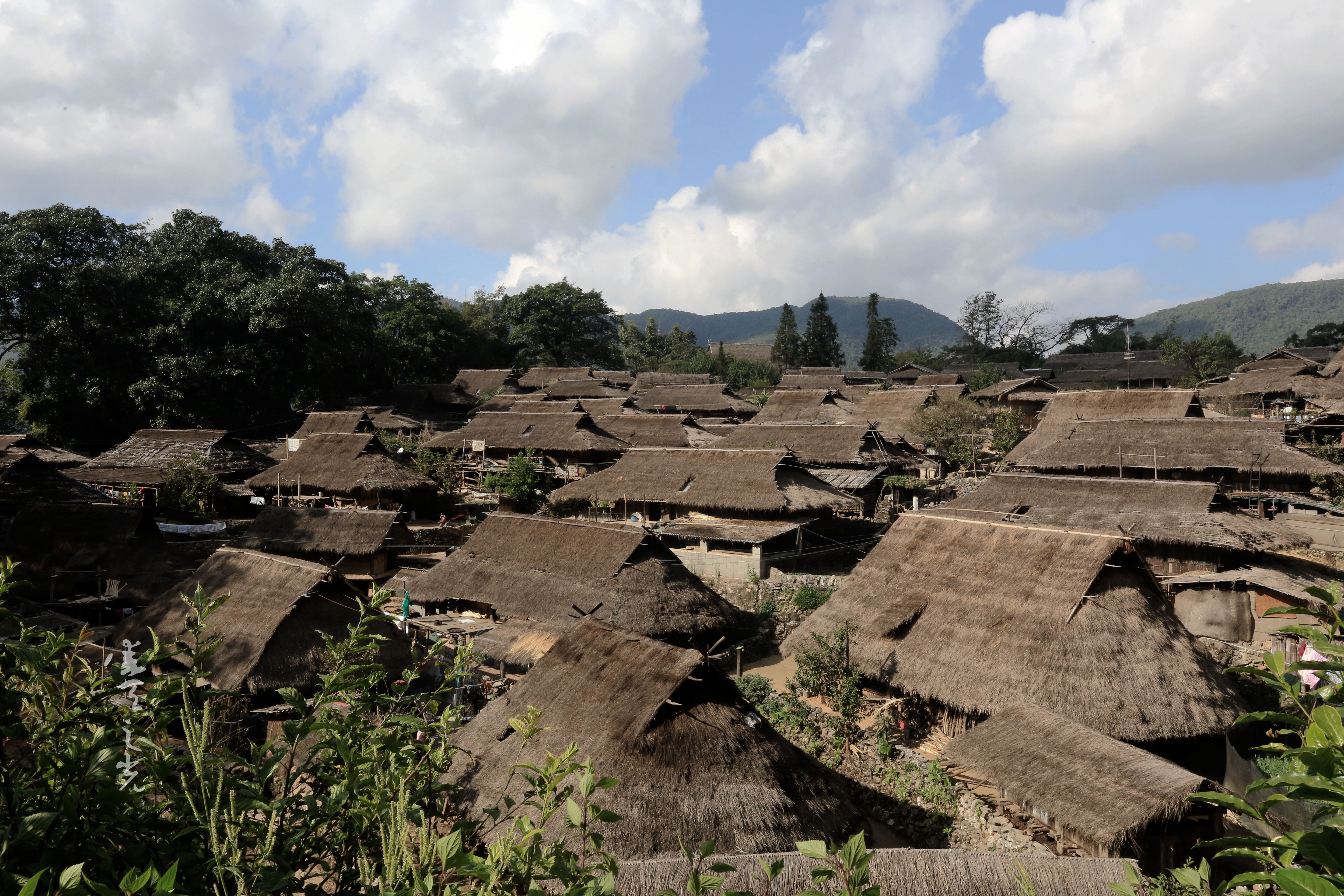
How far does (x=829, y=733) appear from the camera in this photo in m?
12.1

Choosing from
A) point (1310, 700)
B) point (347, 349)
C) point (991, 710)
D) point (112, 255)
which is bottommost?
point (991, 710)

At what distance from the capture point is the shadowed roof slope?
101ft

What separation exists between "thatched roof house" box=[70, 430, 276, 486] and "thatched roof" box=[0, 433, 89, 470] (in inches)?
25.1

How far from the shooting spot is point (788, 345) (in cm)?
7600

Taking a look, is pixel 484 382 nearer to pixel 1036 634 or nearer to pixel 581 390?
pixel 581 390

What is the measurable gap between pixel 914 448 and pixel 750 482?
13.9 metres

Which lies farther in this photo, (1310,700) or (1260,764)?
(1260,764)

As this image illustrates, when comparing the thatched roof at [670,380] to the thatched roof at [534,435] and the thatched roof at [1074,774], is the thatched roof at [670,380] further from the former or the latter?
the thatched roof at [1074,774]

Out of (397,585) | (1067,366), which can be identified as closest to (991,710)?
(397,585)

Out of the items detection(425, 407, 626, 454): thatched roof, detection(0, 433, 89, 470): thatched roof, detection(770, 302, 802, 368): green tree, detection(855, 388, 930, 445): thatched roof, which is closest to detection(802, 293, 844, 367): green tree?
detection(770, 302, 802, 368): green tree

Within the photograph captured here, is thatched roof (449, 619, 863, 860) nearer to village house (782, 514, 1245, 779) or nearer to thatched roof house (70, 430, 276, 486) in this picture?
village house (782, 514, 1245, 779)

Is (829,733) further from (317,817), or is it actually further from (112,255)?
(112,255)

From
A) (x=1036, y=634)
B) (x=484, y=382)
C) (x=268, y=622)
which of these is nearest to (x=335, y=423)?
(x=484, y=382)

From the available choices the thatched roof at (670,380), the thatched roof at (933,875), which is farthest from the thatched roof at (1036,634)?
the thatched roof at (670,380)
